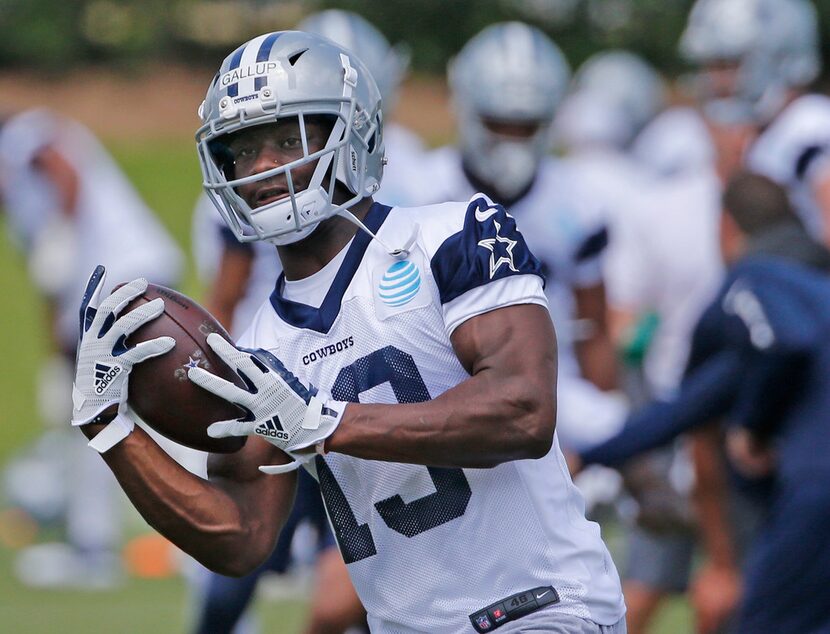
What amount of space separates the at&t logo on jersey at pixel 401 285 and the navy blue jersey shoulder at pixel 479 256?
0.13 ft

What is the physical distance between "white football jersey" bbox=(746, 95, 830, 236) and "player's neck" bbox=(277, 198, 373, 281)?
10.7ft

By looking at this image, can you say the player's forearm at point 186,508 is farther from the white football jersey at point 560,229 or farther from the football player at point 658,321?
the white football jersey at point 560,229

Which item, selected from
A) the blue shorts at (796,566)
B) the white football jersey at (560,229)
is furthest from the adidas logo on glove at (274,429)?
the white football jersey at (560,229)

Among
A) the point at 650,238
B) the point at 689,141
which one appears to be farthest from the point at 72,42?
the point at 650,238

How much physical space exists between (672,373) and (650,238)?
24.3 inches

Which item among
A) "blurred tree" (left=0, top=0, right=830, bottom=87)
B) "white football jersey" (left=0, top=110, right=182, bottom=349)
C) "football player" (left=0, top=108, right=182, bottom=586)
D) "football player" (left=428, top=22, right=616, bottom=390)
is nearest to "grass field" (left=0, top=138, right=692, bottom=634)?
"football player" (left=0, top=108, right=182, bottom=586)

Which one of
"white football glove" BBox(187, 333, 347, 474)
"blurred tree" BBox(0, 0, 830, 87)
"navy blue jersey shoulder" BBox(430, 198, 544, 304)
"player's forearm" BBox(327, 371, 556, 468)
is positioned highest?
"navy blue jersey shoulder" BBox(430, 198, 544, 304)

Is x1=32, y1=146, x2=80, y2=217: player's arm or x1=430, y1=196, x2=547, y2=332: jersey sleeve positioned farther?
x1=32, y1=146, x2=80, y2=217: player's arm

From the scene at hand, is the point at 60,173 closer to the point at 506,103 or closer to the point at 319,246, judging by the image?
the point at 506,103

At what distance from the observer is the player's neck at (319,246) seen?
3.17 m

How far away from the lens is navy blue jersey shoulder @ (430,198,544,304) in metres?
2.96

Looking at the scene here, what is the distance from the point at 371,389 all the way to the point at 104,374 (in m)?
0.49

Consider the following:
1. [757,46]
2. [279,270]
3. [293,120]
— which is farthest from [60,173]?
[293,120]

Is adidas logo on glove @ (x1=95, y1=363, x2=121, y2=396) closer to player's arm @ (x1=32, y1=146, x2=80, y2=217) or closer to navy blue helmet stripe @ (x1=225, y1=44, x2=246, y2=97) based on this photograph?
navy blue helmet stripe @ (x1=225, y1=44, x2=246, y2=97)
